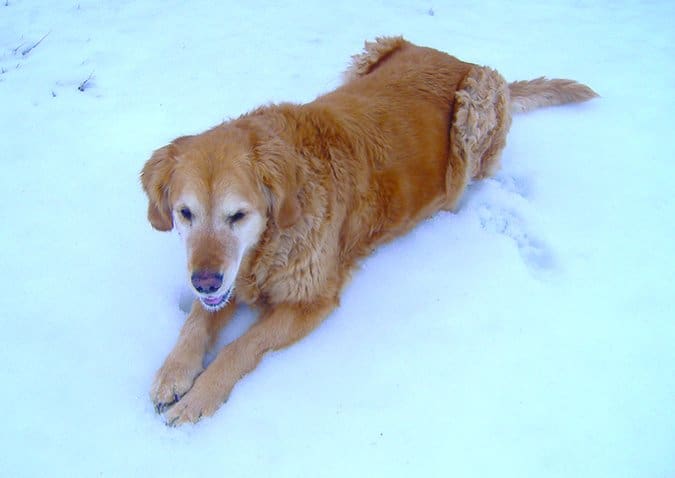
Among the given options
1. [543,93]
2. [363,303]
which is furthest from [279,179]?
[543,93]

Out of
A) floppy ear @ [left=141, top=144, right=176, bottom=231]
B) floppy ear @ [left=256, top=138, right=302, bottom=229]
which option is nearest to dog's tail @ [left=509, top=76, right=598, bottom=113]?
floppy ear @ [left=256, top=138, right=302, bottom=229]

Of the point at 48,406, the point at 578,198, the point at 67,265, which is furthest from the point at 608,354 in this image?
the point at 67,265

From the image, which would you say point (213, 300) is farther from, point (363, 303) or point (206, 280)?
point (363, 303)

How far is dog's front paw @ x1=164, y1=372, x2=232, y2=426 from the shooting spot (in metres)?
2.23

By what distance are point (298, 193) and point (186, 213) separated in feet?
1.77

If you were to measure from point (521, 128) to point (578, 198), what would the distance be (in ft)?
2.84

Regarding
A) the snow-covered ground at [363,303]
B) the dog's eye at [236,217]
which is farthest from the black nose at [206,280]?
the snow-covered ground at [363,303]

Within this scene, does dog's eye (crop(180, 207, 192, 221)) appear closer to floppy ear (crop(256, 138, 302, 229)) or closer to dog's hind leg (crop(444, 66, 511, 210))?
floppy ear (crop(256, 138, 302, 229))

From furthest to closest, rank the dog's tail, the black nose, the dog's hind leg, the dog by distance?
the dog's tail
the dog's hind leg
the dog
the black nose

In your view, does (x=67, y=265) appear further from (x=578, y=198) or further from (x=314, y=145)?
(x=578, y=198)

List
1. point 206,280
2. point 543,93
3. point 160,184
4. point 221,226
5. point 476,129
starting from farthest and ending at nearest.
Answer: point 543,93 < point 476,129 < point 160,184 < point 221,226 < point 206,280

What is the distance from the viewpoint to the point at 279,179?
7.65 ft

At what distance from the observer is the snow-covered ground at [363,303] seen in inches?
84.5

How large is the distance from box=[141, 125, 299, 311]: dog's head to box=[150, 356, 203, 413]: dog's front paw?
325mm
